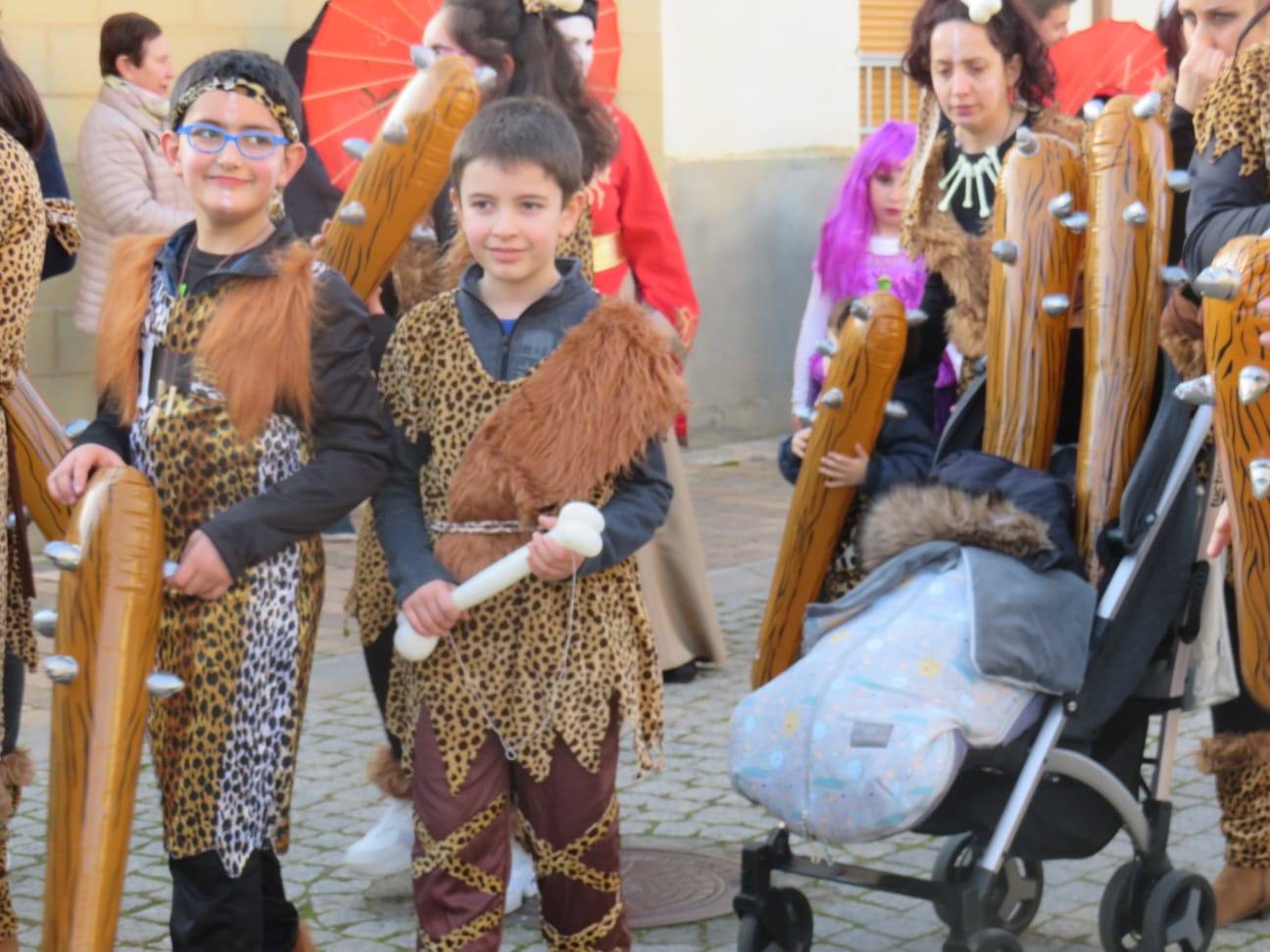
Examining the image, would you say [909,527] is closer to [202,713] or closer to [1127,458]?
[1127,458]

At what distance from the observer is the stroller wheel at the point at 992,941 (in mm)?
3426

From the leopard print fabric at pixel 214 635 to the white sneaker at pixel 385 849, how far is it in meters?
0.96

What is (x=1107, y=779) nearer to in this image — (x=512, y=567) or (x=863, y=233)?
(x=512, y=567)

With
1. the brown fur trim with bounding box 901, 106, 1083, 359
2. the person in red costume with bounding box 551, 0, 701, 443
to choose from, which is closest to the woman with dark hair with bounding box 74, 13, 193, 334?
the person in red costume with bounding box 551, 0, 701, 443

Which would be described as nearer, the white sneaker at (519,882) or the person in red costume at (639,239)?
the white sneaker at (519,882)

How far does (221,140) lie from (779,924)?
64.0 inches

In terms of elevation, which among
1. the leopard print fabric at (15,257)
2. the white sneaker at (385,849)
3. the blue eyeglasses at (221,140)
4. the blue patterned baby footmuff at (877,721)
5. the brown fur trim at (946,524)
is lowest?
the white sneaker at (385,849)

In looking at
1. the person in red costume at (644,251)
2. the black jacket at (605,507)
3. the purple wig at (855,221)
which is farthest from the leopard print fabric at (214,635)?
the purple wig at (855,221)

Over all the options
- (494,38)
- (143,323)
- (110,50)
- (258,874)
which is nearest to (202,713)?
(258,874)

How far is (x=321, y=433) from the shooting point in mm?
3340

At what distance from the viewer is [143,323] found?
11.1ft

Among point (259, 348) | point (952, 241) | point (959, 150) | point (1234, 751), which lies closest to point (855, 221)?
point (959, 150)

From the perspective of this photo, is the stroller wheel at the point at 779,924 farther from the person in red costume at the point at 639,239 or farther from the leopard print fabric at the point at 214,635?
the person in red costume at the point at 639,239

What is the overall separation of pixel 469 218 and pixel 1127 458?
4.00ft
